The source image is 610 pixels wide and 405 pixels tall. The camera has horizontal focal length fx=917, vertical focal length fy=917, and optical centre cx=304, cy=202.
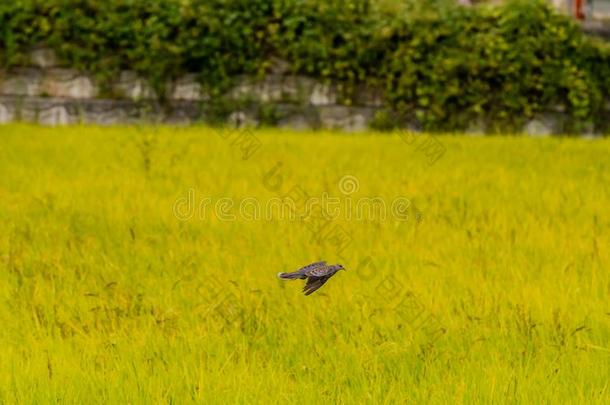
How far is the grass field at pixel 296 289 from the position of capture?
2.89 m

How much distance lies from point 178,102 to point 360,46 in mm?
2199

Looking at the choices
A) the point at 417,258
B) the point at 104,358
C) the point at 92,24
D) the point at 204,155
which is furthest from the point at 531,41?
the point at 104,358

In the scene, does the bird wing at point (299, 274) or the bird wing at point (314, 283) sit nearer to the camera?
the bird wing at point (299, 274)

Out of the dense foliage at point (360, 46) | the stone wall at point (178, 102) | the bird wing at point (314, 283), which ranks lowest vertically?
the stone wall at point (178, 102)

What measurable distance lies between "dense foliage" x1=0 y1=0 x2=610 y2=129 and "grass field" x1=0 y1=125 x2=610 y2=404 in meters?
3.17

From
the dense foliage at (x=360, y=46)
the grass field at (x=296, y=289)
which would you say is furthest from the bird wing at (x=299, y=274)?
the dense foliage at (x=360, y=46)

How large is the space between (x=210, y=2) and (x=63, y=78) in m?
1.94

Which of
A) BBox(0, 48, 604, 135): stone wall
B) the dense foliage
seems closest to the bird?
the dense foliage

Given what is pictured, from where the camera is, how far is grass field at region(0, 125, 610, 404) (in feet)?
9.48

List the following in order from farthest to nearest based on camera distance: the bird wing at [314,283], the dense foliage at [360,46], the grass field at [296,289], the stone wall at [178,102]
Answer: the stone wall at [178,102], the dense foliage at [360,46], the bird wing at [314,283], the grass field at [296,289]

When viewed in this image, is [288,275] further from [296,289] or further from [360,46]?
[360,46]

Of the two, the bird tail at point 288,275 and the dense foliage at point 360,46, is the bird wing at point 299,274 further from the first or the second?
the dense foliage at point 360,46

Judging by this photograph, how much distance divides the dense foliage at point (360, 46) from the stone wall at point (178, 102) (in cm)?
14

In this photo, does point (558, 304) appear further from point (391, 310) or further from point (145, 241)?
point (145, 241)
